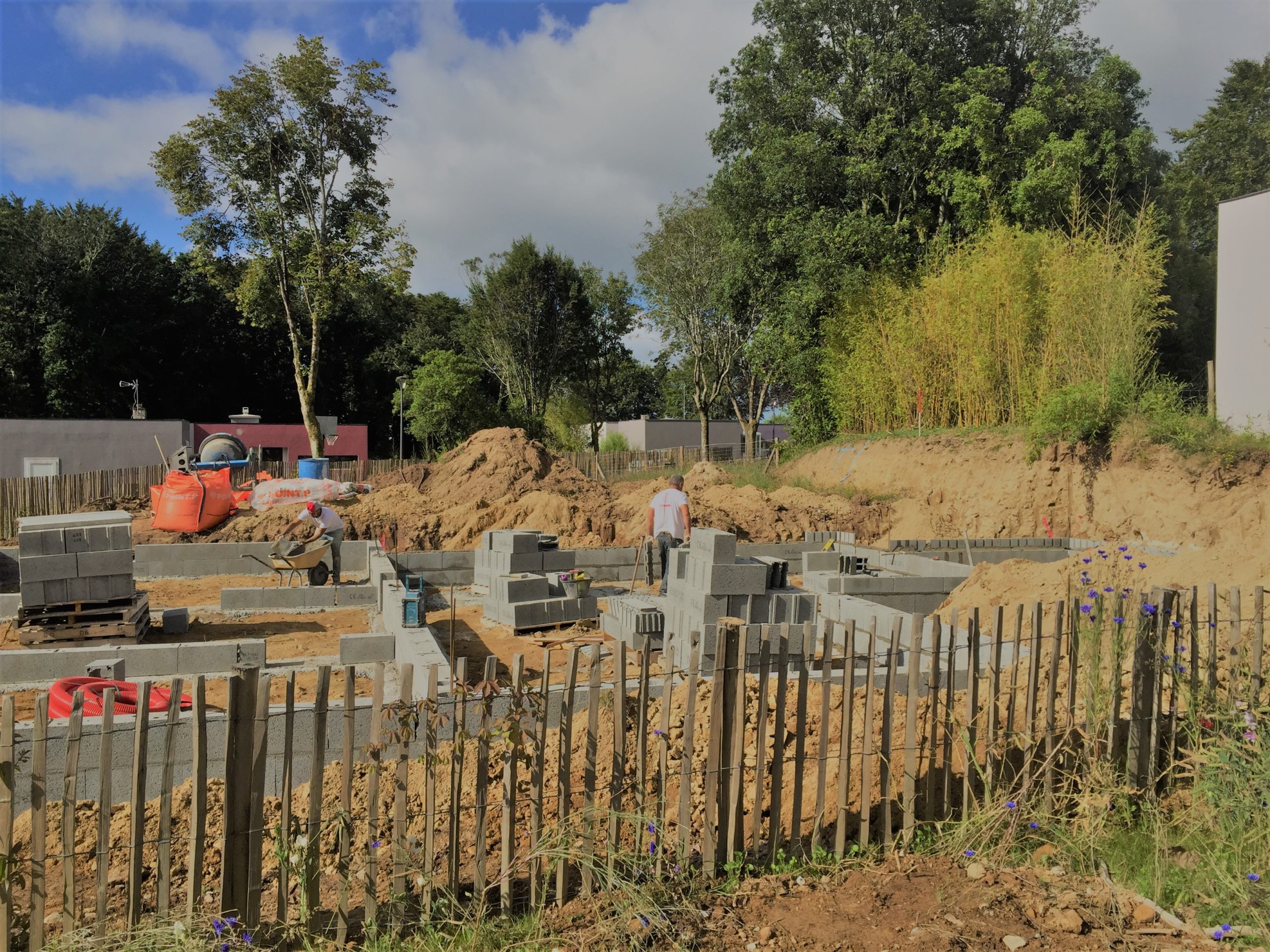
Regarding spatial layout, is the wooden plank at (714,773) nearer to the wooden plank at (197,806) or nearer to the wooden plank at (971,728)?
the wooden plank at (971,728)

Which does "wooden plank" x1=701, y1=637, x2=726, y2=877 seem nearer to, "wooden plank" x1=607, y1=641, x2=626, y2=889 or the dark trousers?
"wooden plank" x1=607, y1=641, x2=626, y2=889

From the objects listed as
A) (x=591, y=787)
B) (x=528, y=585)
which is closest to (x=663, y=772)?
(x=591, y=787)

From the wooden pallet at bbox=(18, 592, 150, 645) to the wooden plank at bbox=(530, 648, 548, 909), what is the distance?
21.6 feet

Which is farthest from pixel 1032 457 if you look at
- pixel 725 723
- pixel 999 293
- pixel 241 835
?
pixel 241 835

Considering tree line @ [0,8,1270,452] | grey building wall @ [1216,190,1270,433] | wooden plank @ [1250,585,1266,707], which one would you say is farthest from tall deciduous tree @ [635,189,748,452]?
wooden plank @ [1250,585,1266,707]

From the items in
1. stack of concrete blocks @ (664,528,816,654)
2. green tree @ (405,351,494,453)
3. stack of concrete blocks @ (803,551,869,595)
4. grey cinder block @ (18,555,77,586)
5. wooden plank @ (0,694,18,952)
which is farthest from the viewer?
green tree @ (405,351,494,453)

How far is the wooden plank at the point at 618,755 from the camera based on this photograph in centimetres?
323

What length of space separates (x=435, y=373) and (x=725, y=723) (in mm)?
29213

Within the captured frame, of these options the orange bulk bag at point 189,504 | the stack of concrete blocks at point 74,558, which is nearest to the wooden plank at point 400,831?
the stack of concrete blocks at point 74,558

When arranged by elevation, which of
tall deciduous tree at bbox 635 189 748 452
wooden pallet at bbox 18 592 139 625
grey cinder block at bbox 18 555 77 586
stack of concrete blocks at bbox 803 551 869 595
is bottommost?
wooden pallet at bbox 18 592 139 625

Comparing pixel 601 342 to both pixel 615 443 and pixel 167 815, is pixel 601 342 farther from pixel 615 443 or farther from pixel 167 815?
pixel 167 815

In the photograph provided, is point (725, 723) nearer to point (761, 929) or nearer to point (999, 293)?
point (761, 929)

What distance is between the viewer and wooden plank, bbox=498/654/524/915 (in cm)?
307

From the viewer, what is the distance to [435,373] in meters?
31.2
